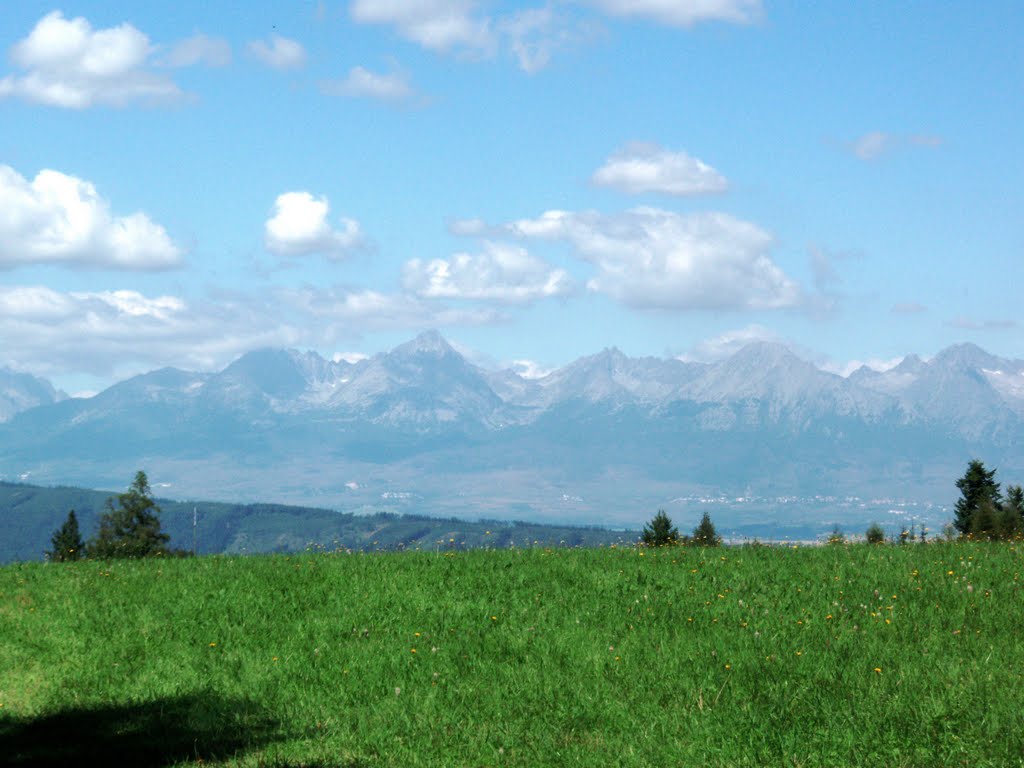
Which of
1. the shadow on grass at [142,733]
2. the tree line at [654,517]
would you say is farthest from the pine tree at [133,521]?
the shadow on grass at [142,733]

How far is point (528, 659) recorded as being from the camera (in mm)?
14719

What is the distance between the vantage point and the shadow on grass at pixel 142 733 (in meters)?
12.0

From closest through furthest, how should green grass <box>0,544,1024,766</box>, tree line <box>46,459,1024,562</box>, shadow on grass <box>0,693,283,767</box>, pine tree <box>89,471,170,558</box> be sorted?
Answer: green grass <box>0,544,1024,766</box>
shadow on grass <box>0,693,283,767</box>
tree line <box>46,459,1024,562</box>
pine tree <box>89,471,170,558</box>

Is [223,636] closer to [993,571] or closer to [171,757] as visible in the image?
[171,757]

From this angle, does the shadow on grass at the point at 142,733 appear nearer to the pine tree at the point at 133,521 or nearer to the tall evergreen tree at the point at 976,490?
the tall evergreen tree at the point at 976,490

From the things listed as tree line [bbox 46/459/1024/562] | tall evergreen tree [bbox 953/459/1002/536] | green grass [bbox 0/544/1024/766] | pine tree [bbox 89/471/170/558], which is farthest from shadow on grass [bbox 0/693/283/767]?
pine tree [bbox 89/471/170/558]

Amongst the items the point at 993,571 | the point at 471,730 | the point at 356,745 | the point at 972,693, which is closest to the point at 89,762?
the point at 356,745

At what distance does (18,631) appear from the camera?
17703 millimetres

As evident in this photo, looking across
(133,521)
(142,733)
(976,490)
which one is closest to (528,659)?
(142,733)

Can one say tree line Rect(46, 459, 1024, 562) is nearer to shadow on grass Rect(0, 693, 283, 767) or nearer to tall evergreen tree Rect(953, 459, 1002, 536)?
tall evergreen tree Rect(953, 459, 1002, 536)

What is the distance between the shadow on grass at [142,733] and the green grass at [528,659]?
0.14ft

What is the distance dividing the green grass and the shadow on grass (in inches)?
1.7

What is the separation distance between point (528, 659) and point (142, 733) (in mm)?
5025

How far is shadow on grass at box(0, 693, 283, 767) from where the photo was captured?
11969 mm
